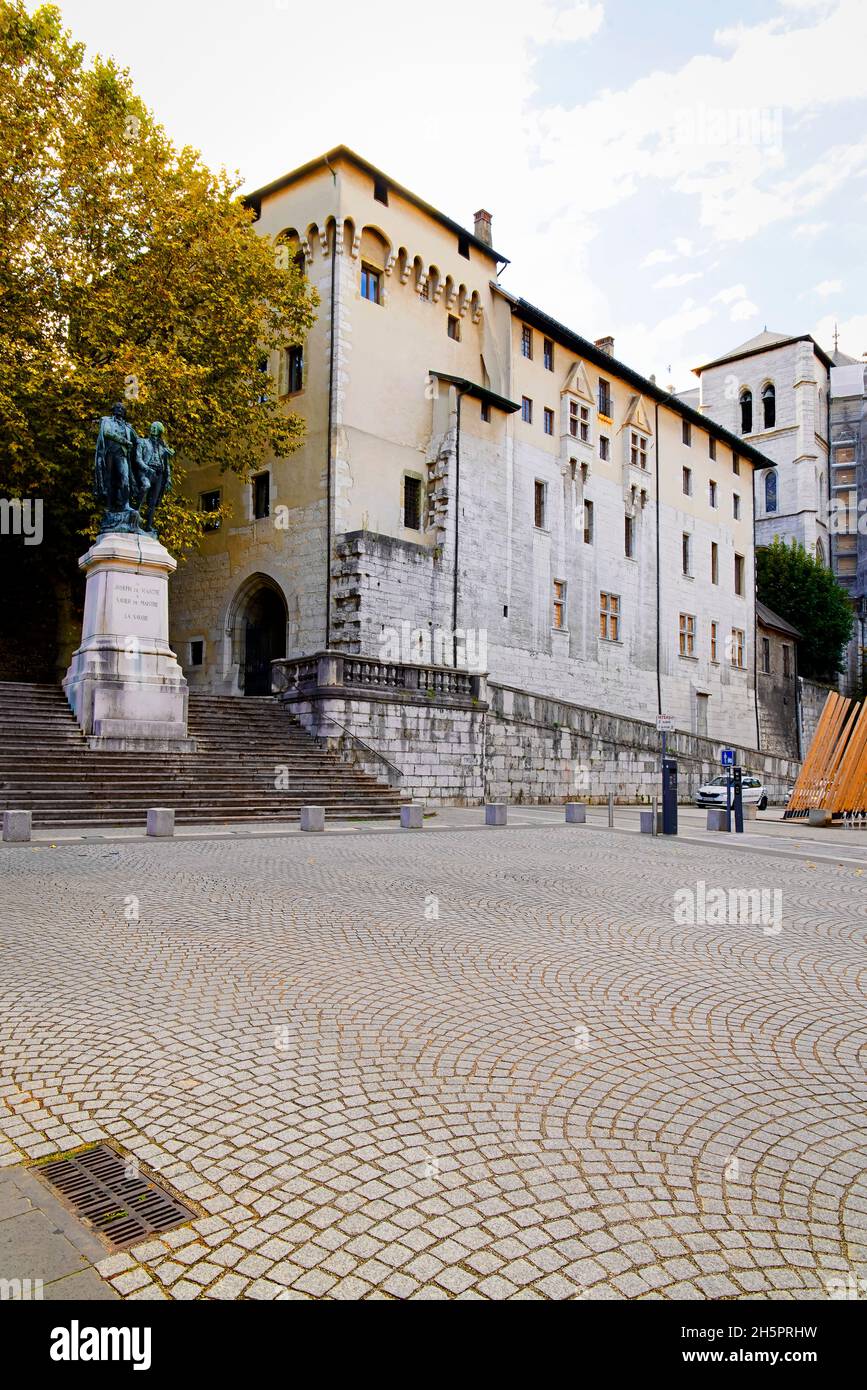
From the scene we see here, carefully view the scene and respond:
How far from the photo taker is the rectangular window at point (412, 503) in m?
29.9

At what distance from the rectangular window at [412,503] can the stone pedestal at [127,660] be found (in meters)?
11.4

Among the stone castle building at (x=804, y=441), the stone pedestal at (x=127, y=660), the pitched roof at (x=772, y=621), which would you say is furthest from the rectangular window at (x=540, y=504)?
the stone castle building at (x=804, y=441)

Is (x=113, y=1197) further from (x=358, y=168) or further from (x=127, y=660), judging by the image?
(x=358, y=168)

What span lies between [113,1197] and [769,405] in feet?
246

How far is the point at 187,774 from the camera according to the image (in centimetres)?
1777

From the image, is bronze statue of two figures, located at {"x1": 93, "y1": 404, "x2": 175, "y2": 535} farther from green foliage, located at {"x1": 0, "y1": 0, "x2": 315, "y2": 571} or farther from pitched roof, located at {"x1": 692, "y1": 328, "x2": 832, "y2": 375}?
pitched roof, located at {"x1": 692, "y1": 328, "x2": 832, "y2": 375}

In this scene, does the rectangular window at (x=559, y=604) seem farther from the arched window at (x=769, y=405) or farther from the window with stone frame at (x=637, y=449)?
the arched window at (x=769, y=405)

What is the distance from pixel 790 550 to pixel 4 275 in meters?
51.4

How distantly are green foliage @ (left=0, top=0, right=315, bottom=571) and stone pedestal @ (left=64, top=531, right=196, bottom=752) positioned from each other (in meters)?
3.21

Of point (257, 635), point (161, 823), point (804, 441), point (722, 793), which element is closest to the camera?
point (161, 823)

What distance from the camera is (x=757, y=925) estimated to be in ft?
25.6

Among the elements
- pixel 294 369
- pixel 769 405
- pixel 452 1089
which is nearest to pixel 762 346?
pixel 769 405

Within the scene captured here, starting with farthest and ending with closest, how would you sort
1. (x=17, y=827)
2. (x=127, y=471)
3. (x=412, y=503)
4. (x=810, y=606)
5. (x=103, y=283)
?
(x=810, y=606)
(x=412, y=503)
(x=103, y=283)
(x=127, y=471)
(x=17, y=827)

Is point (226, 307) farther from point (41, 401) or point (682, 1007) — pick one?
point (682, 1007)
